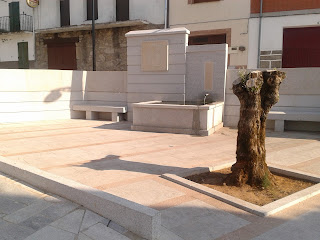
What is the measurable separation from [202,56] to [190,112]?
2310 millimetres

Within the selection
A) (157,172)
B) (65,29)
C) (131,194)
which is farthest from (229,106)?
(65,29)

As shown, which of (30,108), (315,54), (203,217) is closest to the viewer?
(203,217)

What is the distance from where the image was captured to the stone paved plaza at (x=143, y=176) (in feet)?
10.5

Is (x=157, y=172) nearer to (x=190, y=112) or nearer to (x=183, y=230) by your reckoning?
(x=183, y=230)

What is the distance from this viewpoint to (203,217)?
11.4 ft

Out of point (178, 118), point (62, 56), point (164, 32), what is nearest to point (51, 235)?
point (178, 118)

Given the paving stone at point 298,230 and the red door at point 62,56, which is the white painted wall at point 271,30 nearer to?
the red door at point 62,56

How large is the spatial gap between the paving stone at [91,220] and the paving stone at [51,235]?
0.17m

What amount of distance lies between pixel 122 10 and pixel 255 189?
15378mm

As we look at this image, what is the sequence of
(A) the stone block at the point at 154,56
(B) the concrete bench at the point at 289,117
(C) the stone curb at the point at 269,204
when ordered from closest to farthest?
(C) the stone curb at the point at 269,204, (B) the concrete bench at the point at 289,117, (A) the stone block at the point at 154,56

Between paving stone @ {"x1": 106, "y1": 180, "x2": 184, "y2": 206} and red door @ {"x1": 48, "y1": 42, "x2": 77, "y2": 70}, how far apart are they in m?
16.1

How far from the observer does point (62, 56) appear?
19562 millimetres

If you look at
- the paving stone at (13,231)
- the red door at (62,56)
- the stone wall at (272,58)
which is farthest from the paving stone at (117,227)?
the red door at (62,56)

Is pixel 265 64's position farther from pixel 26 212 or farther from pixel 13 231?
pixel 13 231
